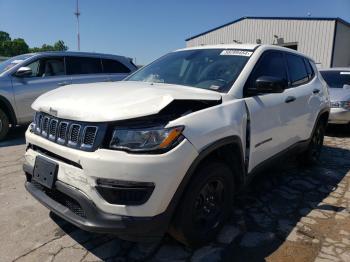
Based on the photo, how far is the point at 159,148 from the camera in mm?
2291

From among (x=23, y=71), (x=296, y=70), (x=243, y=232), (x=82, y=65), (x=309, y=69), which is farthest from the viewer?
(x=82, y=65)

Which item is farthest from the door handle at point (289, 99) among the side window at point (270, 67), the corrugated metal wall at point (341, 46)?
the corrugated metal wall at point (341, 46)

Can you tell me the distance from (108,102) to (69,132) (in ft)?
1.21

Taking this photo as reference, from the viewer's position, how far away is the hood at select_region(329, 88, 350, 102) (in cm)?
796

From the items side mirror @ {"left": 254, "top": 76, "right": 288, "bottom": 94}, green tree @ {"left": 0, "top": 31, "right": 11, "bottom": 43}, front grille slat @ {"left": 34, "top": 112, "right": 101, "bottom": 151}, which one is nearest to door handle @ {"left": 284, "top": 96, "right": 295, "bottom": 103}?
side mirror @ {"left": 254, "top": 76, "right": 288, "bottom": 94}

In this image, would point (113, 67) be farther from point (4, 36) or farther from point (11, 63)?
point (4, 36)

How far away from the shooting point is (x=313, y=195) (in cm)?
423

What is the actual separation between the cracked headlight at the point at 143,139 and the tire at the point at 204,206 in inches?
17.2

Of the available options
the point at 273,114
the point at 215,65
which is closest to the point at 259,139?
the point at 273,114

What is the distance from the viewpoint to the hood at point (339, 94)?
313 inches

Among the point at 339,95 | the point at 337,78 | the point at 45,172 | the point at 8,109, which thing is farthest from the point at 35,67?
the point at 337,78

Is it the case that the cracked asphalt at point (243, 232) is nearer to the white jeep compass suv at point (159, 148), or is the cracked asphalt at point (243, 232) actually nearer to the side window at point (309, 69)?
the white jeep compass suv at point (159, 148)

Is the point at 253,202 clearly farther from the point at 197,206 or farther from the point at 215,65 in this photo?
the point at 215,65

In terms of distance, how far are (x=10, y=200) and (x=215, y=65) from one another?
2.74 metres
